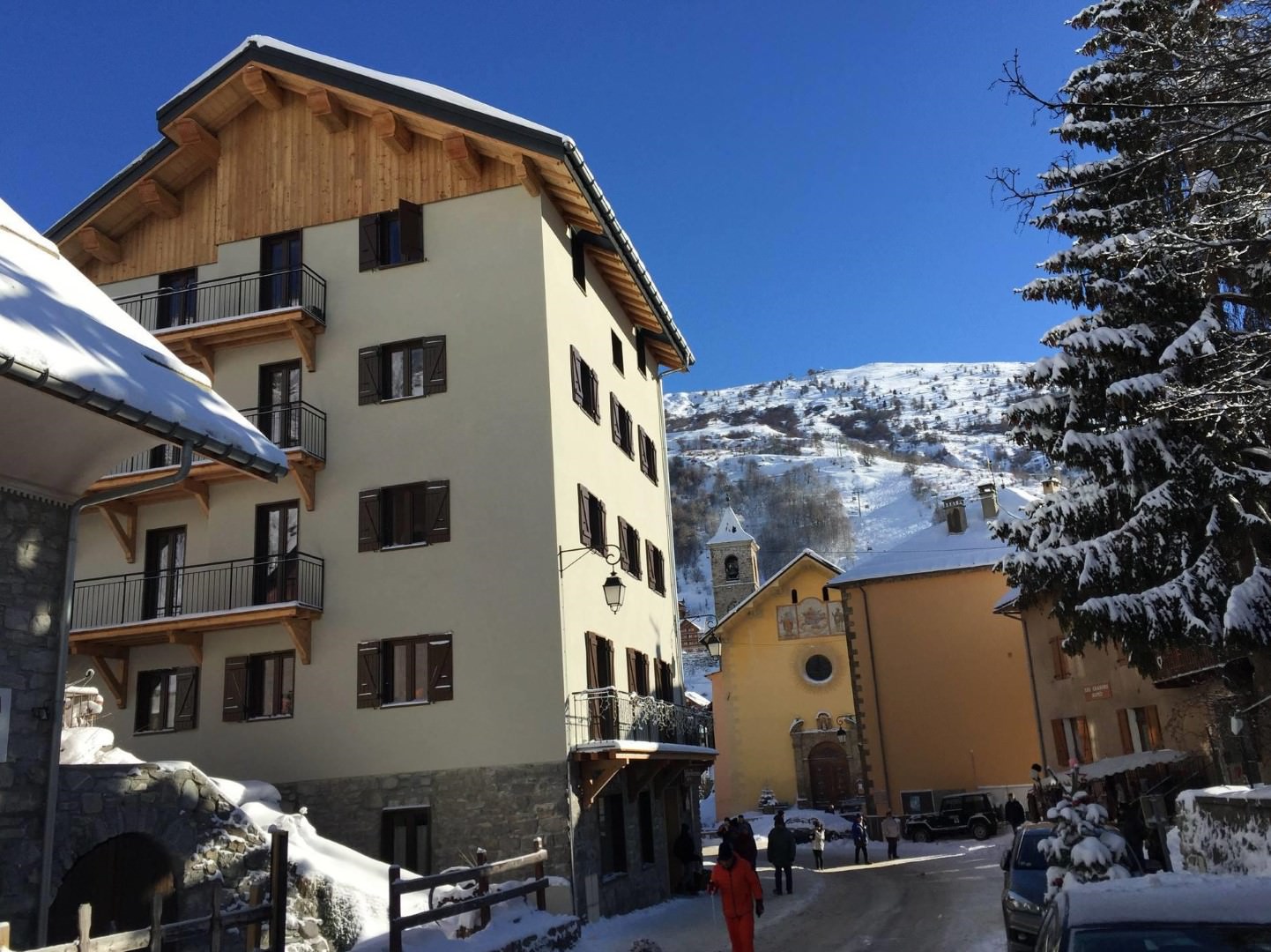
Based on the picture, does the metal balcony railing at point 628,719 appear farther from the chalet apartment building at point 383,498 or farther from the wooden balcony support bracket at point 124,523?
the wooden balcony support bracket at point 124,523

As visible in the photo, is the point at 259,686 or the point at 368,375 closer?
the point at 259,686

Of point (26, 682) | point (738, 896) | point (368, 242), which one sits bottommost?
point (738, 896)

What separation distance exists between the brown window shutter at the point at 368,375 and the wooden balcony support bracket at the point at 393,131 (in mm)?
4289

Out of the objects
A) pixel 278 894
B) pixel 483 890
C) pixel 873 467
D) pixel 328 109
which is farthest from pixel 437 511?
pixel 873 467

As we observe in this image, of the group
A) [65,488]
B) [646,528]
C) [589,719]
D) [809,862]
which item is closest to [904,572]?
[809,862]

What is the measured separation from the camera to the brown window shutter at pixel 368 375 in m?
21.8

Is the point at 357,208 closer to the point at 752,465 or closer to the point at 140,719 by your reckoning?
the point at 140,719

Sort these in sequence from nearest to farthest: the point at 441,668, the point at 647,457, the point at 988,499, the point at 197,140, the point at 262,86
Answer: the point at 441,668
the point at 262,86
the point at 197,140
the point at 647,457
the point at 988,499

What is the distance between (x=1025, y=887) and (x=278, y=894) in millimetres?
8495

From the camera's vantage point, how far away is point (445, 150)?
22281 mm

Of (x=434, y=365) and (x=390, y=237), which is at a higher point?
(x=390, y=237)

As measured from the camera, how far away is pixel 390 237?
22719 mm

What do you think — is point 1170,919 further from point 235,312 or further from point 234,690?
point 235,312

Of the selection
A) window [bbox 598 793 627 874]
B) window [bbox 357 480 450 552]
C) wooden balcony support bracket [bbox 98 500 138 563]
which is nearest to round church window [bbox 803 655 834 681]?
window [bbox 598 793 627 874]
